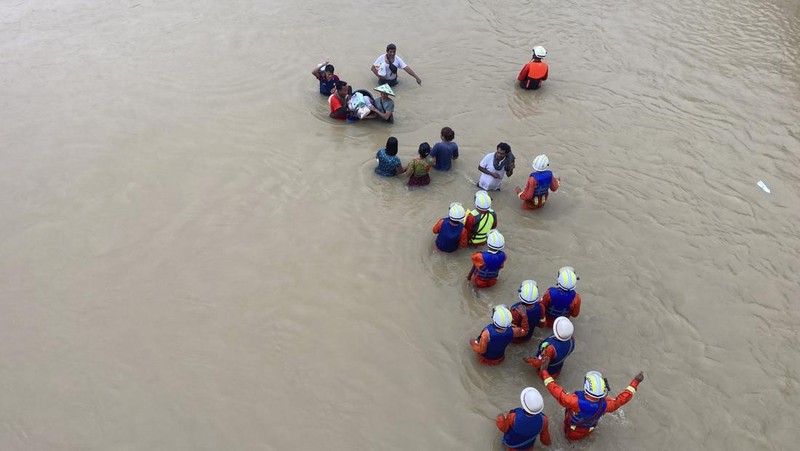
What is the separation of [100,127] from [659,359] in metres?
9.30

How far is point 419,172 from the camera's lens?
8.88m

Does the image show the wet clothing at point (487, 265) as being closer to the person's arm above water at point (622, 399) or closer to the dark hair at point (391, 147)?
the person's arm above water at point (622, 399)

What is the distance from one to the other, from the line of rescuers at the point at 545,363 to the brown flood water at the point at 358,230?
0.28m

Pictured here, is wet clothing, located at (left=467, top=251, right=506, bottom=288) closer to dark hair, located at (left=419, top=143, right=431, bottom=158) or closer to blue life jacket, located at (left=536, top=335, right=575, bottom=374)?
blue life jacket, located at (left=536, top=335, right=575, bottom=374)

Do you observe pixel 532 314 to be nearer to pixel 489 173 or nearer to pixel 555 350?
pixel 555 350

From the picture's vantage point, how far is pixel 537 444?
5.87 meters

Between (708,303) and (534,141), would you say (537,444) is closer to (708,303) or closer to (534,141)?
(708,303)

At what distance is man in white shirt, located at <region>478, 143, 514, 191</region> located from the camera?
28.2 ft

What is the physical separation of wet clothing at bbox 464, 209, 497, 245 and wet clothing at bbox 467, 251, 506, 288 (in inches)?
26.6

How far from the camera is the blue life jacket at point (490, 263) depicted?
7070mm

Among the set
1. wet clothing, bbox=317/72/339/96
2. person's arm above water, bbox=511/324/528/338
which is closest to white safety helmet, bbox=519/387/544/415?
person's arm above water, bbox=511/324/528/338

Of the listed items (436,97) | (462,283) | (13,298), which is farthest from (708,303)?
(13,298)

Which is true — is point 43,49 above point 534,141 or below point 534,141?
above

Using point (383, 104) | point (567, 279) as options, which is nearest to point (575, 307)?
point (567, 279)
